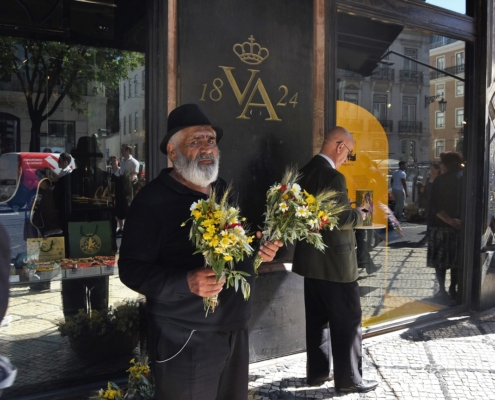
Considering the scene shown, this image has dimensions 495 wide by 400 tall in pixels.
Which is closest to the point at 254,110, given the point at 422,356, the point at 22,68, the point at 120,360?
the point at 22,68

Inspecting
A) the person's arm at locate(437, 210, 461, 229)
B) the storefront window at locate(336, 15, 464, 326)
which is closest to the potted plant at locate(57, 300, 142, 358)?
the storefront window at locate(336, 15, 464, 326)

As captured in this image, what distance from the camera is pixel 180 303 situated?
2.42 meters

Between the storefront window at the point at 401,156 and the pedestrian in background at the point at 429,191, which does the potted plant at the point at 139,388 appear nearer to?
the storefront window at the point at 401,156

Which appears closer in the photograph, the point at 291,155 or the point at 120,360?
the point at 120,360

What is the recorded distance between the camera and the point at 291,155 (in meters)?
4.50

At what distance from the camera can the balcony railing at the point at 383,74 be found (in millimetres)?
5453

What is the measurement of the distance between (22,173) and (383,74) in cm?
377

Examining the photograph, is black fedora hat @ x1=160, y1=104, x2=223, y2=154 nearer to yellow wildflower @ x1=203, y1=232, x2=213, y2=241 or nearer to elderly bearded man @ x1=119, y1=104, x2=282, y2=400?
elderly bearded man @ x1=119, y1=104, x2=282, y2=400

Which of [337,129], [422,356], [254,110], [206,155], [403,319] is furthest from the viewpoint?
[403,319]

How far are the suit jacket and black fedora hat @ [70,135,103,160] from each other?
1810 millimetres

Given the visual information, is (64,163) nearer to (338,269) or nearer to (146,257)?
(146,257)

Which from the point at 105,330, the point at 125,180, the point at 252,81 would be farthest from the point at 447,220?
the point at 105,330

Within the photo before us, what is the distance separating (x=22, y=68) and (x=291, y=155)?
96.5 inches

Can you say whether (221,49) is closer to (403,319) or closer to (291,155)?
(291,155)
